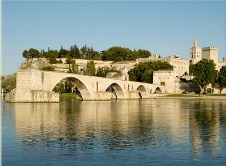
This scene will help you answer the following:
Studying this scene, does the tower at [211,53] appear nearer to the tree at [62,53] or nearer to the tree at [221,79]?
the tree at [221,79]

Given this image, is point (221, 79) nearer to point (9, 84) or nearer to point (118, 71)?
point (118, 71)

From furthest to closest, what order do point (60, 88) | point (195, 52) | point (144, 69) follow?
1. point (195, 52)
2. point (144, 69)
3. point (60, 88)

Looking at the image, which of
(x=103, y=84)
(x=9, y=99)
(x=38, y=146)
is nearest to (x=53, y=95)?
(x=9, y=99)

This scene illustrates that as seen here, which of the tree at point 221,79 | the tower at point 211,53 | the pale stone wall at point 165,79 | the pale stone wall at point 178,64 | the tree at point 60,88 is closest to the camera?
the tree at point 60,88

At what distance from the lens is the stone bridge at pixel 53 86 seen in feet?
172

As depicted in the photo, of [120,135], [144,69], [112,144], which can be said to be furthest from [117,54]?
[112,144]

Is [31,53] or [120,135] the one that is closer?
[120,135]

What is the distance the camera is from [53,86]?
57.2m

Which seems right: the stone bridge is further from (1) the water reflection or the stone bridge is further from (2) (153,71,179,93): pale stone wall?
(1) the water reflection

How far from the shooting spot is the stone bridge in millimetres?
52469

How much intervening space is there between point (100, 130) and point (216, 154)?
9.13 metres

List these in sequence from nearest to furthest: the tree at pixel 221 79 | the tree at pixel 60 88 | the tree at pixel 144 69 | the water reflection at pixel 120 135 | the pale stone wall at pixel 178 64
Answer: the water reflection at pixel 120 135
the tree at pixel 60 88
the tree at pixel 221 79
the tree at pixel 144 69
the pale stone wall at pixel 178 64

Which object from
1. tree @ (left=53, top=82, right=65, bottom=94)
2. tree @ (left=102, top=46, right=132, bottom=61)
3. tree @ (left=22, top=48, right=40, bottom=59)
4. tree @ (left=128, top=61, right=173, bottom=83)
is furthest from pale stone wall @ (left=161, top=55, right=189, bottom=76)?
tree @ (left=53, top=82, right=65, bottom=94)

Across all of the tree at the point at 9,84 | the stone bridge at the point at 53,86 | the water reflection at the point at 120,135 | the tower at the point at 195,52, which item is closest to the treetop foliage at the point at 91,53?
the tower at the point at 195,52
